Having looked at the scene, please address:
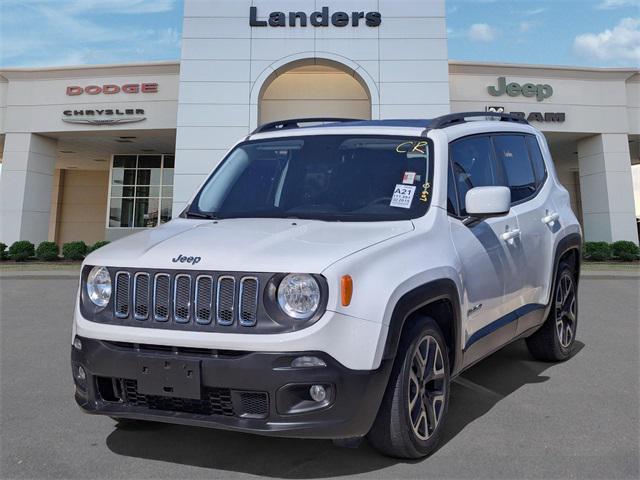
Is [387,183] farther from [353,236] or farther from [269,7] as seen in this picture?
[269,7]

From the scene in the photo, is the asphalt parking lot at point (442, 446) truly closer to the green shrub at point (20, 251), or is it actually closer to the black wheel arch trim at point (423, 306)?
the black wheel arch trim at point (423, 306)

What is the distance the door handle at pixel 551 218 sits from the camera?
15.6 feet

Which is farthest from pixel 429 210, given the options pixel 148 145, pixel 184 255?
pixel 148 145

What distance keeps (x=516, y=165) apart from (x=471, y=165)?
0.91m

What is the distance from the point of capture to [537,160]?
16.8 ft

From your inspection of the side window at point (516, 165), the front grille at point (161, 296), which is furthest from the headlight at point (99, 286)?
the side window at point (516, 165)

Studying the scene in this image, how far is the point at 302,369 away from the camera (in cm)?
250

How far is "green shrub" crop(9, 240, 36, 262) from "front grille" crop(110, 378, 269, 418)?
64.0 feet

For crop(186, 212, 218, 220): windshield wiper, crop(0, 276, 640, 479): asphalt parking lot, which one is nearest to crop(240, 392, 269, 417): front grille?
crop(0, 276, 640, 479): asphalt parking lot

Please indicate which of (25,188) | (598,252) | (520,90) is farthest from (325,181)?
(25,188)

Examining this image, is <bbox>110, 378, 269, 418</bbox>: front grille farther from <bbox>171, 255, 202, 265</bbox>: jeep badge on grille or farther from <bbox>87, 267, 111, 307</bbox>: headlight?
<bbox>171, 255, 202, 265</bbox>: jeep badge on grille

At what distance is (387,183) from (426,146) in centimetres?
40

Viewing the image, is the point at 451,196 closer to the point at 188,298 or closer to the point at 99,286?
the point at 188,298

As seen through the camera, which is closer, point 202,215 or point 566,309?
point 202,215
